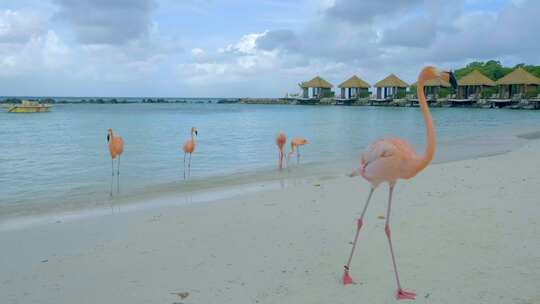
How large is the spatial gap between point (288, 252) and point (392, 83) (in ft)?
225

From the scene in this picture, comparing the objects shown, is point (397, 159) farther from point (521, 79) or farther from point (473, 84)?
point (473, 84)

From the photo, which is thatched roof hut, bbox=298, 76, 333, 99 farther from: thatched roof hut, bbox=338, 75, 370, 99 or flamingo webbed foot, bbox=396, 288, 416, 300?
flamingo webbed foot, bbox=396, 288, 416, 300

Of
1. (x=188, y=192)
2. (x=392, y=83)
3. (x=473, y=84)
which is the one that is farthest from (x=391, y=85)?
(x=188, y=192)

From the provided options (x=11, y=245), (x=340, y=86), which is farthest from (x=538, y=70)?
(x=11, y=245)

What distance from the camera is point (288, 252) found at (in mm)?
4297

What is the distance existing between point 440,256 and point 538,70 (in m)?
71.3

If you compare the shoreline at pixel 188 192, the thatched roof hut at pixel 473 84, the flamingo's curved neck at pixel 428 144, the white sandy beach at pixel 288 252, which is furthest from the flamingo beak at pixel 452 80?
the thatched roof hut at pixel 473 84

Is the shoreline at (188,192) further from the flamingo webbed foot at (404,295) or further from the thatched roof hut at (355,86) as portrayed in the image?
the thatched roof hut at (355,86)

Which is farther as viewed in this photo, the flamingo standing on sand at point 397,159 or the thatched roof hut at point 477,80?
the thatched roof hut at point 477,80

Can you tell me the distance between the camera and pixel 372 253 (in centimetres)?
425

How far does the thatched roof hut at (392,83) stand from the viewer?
68438mm

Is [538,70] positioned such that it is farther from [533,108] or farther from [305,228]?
[305,228]

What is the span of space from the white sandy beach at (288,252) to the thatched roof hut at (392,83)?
64.7 m

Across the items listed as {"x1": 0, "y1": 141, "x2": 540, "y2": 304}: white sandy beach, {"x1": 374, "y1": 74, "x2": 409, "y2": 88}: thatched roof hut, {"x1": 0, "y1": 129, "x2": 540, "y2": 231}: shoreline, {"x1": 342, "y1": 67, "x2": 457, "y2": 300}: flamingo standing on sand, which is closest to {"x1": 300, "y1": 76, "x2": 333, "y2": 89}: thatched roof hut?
{"x1": 374, "y1": 74, "x2": 409, "y2": 88}: thatched roof hut
